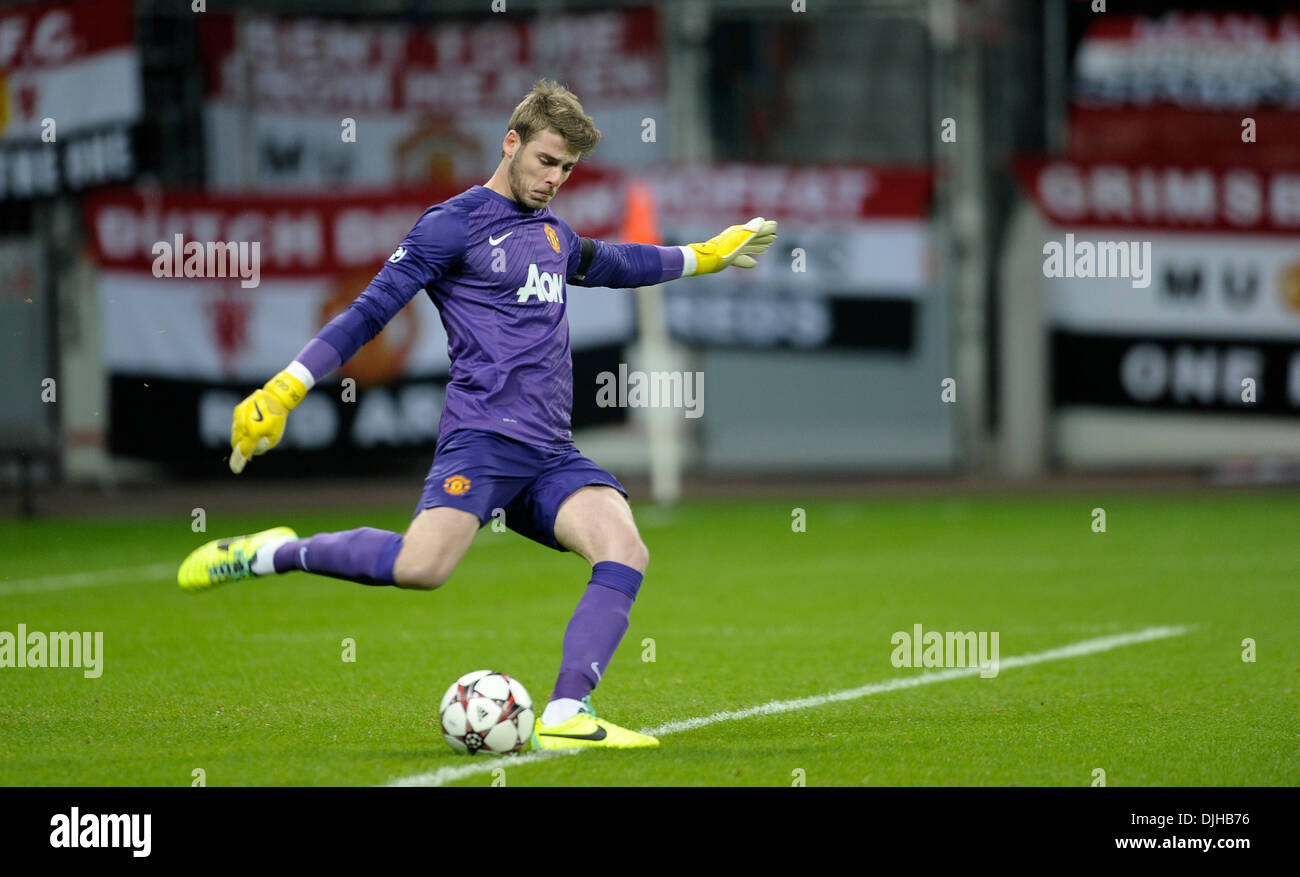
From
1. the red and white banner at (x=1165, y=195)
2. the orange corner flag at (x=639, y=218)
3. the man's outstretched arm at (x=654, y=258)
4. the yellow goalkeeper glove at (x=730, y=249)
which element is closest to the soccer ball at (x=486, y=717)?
the man's outstretched arm at (x=654, y=258)

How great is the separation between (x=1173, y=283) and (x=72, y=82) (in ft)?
39.5

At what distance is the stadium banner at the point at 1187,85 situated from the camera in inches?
770

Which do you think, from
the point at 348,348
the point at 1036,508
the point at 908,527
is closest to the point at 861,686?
the point at 348,348

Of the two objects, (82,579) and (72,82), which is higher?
(72,82)

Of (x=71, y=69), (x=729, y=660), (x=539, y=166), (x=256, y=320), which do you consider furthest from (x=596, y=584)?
(x=71, y=69)

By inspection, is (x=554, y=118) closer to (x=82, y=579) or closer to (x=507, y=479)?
(x=507, y=479)

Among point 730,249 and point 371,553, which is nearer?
point 371,553

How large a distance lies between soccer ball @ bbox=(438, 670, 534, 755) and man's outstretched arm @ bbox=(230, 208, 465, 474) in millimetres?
1001

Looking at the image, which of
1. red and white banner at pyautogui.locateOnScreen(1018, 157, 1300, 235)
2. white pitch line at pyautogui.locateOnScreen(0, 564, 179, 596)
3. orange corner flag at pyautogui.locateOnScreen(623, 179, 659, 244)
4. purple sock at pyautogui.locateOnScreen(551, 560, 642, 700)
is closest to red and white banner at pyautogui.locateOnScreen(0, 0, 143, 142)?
orange corner flag at pyautogui.locateOnScreen(623, 179, 659, 244)

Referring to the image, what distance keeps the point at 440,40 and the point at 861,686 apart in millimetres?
14022

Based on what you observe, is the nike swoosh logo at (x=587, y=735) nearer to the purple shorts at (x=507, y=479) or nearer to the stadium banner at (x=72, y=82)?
the purple shorts at (x=507, y=479)

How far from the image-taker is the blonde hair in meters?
5.67

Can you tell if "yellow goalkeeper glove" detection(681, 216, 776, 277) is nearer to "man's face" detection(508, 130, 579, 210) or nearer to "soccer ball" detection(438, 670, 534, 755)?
"man's face" detection(508, 130, 579, 210)

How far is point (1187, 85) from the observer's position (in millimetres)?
19766
